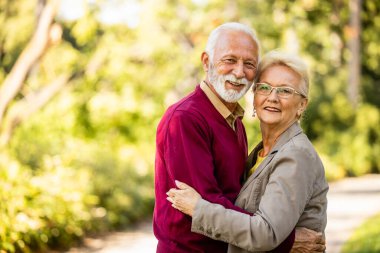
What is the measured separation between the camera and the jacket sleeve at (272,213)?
2627mm

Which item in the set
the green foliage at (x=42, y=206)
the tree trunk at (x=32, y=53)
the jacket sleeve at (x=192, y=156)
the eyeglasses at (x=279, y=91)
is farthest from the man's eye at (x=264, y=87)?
the tree trunk at (x=32, y=53)

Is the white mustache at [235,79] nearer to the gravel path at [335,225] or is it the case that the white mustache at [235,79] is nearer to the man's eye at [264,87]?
the man's eye at [264,87]

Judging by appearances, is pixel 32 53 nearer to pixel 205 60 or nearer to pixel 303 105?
pixel 205 60

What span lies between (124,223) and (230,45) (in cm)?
836

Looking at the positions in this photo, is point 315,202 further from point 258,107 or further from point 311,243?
point 258,107

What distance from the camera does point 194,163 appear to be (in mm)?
2818

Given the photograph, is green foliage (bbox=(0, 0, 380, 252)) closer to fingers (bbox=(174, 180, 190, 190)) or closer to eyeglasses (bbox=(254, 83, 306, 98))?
fingers (bbox=(174, 180, 190, 190))

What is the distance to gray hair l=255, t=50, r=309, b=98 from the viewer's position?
9.61ft

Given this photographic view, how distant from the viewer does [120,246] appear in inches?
370

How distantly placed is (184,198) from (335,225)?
903 centimetres

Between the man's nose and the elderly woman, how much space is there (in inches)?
3.1

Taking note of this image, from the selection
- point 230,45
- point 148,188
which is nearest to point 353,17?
point 148,188

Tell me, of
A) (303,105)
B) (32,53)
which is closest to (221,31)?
(303,105)

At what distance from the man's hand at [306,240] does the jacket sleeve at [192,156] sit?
28 cm
